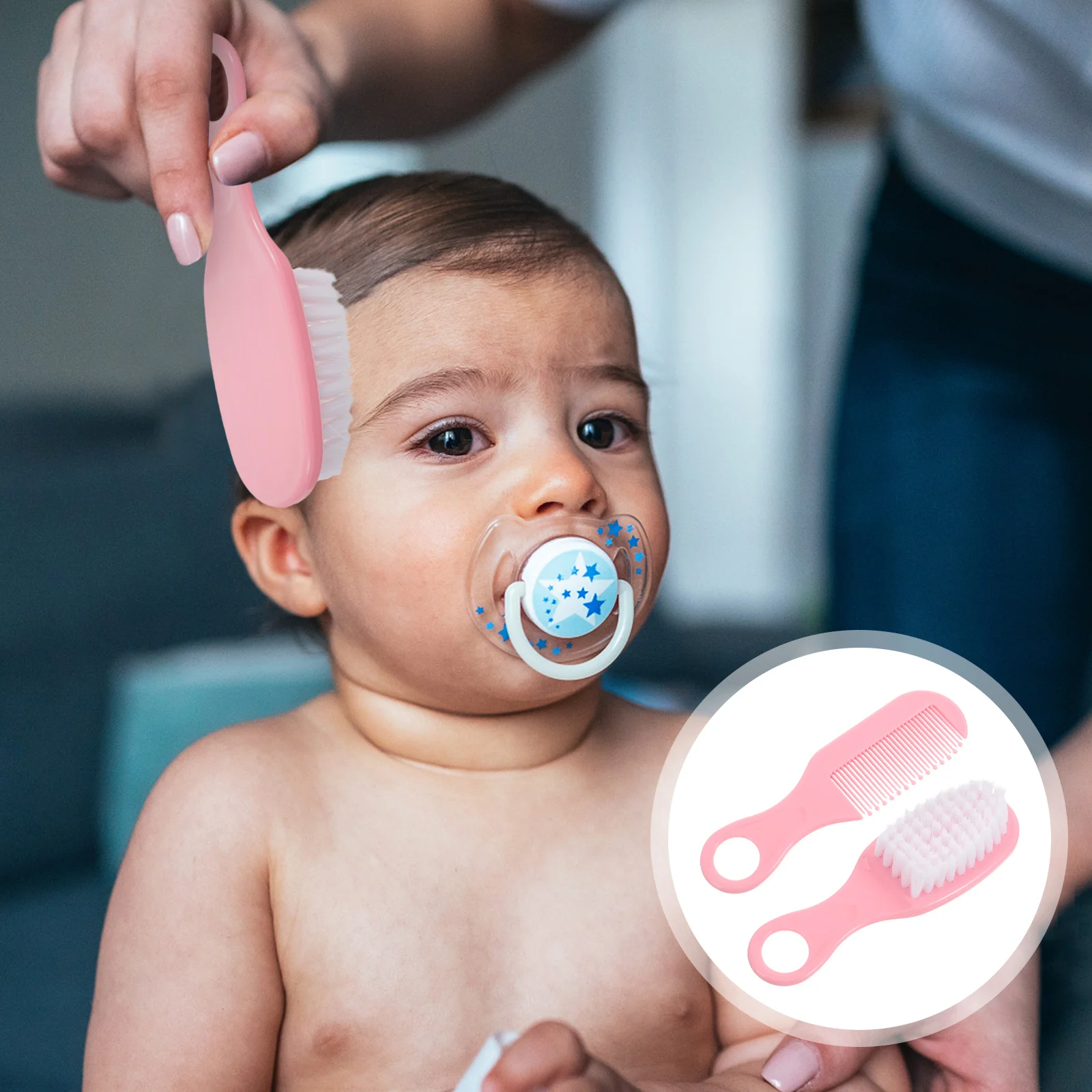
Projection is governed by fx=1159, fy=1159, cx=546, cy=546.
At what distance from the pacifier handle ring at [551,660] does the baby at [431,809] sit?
23 mm

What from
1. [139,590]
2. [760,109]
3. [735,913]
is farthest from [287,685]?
[760,109]

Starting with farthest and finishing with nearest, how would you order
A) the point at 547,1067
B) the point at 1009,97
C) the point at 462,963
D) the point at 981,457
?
1. the point at 981,457
2. the point at 1009,97
3. the point at 462,963
4. the point at 547,1067

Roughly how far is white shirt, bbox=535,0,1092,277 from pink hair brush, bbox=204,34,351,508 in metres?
0.34

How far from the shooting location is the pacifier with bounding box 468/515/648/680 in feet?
1.10

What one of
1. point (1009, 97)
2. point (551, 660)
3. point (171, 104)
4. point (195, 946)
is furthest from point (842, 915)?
point (1009, 97)

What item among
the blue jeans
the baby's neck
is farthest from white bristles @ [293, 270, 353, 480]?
the blue jeans

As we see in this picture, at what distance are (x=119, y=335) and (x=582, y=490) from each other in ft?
2.90

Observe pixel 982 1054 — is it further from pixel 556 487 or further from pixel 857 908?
pixel 556 487

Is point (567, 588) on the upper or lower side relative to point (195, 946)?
upper

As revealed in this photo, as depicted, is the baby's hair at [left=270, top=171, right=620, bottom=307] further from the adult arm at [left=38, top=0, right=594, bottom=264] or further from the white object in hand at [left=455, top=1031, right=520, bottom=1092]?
the white object in hand at [left=455, top=1031, right=520, bottom=1092]

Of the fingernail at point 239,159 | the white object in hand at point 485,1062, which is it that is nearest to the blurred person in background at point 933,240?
the fingernail at point 239,159

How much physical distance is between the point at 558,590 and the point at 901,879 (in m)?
0.12

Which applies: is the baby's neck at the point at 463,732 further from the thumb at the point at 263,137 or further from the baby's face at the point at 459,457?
the thumb at the point at 263,137

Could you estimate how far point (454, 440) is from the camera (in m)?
0.39
